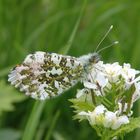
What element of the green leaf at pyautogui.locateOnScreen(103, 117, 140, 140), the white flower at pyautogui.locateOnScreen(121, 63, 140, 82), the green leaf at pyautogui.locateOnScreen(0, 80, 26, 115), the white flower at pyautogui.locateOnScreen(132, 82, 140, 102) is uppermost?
the green leaf at pyautogui.locateOnScreen(0, 80, 26, 115)

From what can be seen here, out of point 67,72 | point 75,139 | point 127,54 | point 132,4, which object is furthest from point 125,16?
point 67,72

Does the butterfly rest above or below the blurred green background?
below

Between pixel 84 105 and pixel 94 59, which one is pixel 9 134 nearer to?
pixel 94 59

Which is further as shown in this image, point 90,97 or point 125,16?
point 125,16

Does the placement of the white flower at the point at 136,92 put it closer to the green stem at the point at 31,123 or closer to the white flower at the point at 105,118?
the white flower at the point at 105,118

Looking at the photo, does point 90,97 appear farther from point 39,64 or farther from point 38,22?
point 38,22

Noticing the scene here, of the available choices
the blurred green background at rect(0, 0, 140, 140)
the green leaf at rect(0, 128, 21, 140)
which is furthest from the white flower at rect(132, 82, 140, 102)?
the green leaf at rect(0, 128, 21, 140)

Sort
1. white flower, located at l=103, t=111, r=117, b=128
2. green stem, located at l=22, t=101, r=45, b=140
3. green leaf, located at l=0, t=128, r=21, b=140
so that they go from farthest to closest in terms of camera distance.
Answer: green leaf, located at l=0, t=128, r=21, b=140, green stem, located at l=22, t=101, r=45, b=140, white flower, located at l=103, t=111, r=117, b=128

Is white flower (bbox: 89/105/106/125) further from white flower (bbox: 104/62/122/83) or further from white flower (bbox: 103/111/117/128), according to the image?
white flower (bbox: 104/62/122/83)
